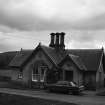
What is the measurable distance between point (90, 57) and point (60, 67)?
4.96 metres

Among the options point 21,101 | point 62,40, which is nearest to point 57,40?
point 62,40

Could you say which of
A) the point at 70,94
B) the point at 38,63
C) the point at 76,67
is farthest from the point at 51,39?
the point at 70,94

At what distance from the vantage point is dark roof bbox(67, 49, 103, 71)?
36.4 m

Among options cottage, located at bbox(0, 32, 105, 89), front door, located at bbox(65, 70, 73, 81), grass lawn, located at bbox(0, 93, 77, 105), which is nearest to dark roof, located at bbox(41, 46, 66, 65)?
cottage, located at bbox(0, 32, 105, 89)

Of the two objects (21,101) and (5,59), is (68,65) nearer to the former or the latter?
(21,101)

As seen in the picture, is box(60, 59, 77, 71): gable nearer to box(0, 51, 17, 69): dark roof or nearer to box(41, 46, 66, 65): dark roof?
box(41, 46, 66, 65): dark roof

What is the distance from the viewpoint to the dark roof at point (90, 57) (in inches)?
1432

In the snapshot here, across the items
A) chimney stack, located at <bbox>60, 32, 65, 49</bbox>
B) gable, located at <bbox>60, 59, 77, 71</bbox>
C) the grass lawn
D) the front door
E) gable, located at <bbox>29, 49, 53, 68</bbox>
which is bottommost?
the grass lawn

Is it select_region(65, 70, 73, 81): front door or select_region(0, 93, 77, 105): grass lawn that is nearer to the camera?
select_region(0, 93, 77, 105): grass lawn

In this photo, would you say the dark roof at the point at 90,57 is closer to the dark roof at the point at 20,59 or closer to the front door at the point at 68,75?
the front door at the point at 68,75

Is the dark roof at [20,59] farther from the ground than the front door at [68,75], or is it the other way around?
the dark roof at [20,59]

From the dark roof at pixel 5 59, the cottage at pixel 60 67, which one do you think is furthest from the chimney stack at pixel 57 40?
the dark roof at pixel 5 59

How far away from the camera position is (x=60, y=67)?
119 ft

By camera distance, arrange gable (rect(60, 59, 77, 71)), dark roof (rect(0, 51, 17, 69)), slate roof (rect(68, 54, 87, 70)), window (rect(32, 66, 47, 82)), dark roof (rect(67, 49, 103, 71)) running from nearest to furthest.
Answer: slate roof (rect(68, 54, 87, 70)) → gable (rect(60, 59, 77, 71)) → dark roof (rect(67, 49, 103, 71)) → window (rect(32, 66, 47, 82)) → dark roof (rect(0, 51, 17, 69))
